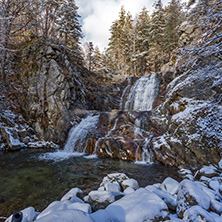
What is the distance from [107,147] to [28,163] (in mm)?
4760

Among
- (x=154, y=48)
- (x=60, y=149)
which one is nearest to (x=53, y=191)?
(x=60, y=149)

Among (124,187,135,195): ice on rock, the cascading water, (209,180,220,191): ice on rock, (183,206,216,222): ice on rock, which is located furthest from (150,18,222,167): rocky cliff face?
the cascading water

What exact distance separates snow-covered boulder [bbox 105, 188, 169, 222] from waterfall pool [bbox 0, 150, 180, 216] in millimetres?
2519

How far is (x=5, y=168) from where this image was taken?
6.77 meters

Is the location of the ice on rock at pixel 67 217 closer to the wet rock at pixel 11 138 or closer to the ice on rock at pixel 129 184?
the ice on rock at pixel 129 184

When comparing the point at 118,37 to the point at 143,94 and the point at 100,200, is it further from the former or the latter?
the point at 100,200

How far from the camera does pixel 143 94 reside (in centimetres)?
1669

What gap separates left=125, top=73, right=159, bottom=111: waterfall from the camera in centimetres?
1548

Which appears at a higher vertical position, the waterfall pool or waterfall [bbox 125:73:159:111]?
waterfall [bbox 125:73:159:111]

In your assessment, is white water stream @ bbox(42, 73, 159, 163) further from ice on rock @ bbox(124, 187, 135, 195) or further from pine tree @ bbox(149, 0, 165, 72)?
pine tree @ bbox(149, 0, 165, 72)

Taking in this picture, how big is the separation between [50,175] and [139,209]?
16.6 feet

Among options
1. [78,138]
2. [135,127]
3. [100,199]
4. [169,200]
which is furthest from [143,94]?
[100,199]

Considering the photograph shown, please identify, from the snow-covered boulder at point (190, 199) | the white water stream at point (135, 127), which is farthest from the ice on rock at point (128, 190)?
the white water stream at point (135, 127)

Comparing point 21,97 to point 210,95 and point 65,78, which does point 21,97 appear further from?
point 210,95
